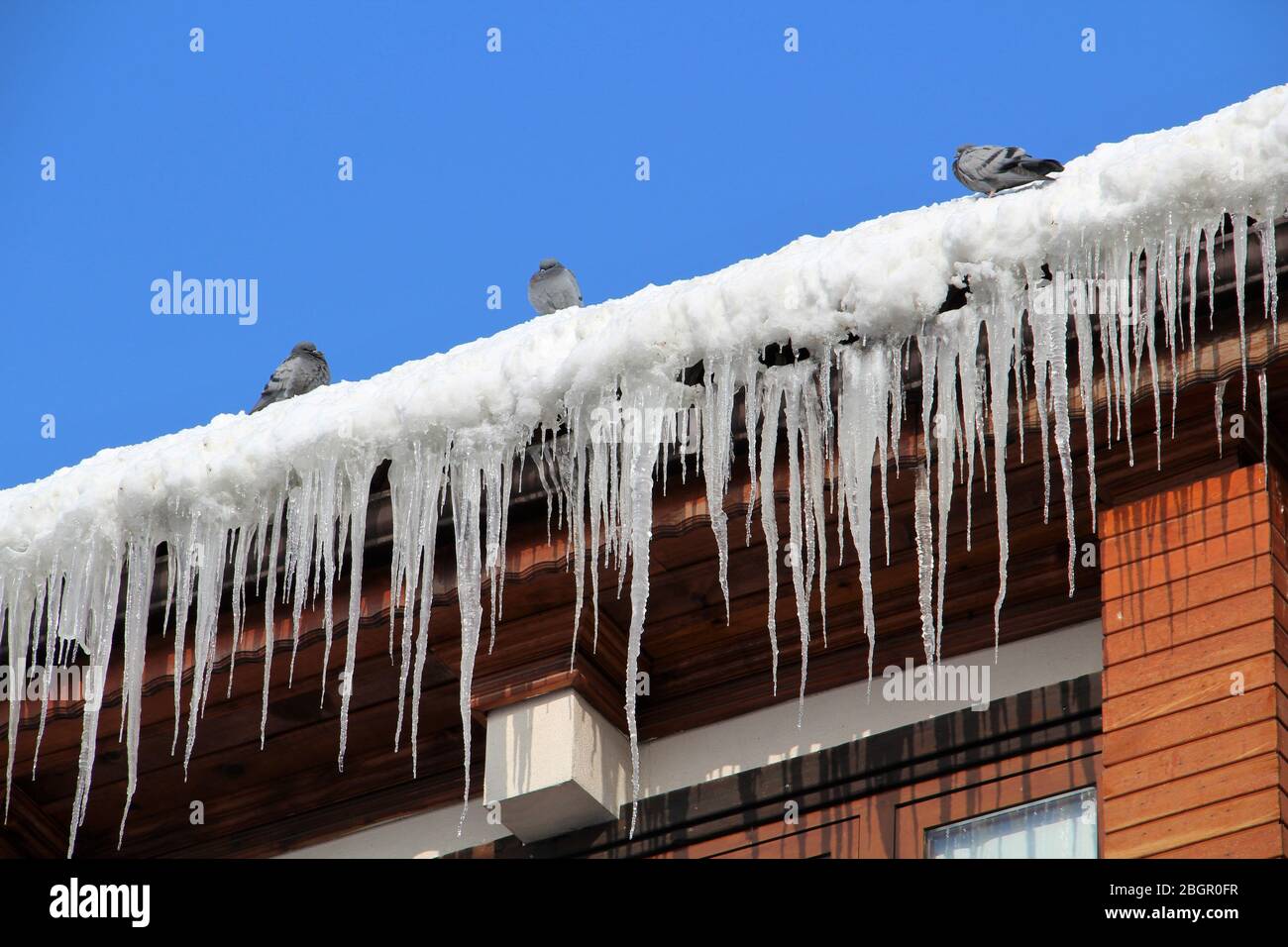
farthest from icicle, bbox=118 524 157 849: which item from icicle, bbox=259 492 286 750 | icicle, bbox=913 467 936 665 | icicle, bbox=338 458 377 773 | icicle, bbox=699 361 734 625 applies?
icicle, bbox=913 467 936 665

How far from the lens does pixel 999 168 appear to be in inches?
268

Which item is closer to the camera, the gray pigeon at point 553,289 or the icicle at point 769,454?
the icicle at point 769,454

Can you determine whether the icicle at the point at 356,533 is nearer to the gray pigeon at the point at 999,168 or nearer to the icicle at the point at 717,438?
the icicle at the point at 717,438

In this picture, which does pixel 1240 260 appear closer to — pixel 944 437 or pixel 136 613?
pixel 944 437

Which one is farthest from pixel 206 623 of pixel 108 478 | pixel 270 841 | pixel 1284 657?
pixel 1284 657

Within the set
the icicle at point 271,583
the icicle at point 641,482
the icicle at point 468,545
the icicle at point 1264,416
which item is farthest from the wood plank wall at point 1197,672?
the icicle at point 271,583

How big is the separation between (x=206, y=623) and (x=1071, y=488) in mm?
2816

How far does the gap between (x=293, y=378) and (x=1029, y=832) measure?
399cm

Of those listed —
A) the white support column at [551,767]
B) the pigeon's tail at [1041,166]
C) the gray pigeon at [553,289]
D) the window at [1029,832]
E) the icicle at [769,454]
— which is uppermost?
the gray pigeon at [553,289]

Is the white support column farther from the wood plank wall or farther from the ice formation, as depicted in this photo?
the wood plank wall

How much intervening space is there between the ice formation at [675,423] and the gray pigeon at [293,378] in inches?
60.7

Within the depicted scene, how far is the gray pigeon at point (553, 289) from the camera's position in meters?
9.76
